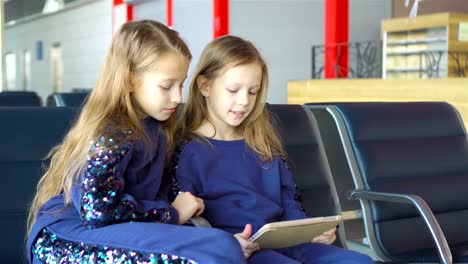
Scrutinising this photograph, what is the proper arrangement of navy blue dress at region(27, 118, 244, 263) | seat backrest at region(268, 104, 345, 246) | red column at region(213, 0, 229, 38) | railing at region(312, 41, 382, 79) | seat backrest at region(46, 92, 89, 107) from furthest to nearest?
red column at region(213, 0, 229, 38) < railing at region(312, 41, 382, 79) < seat backrest at region(46, 92, 89, 107) < seat backrest at region(268, 104, 345, 246) < navy blue dress at region(27, 118, 244, 263)

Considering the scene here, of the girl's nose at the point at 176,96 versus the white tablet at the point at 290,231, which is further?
the girl's nose at the point at 176,96

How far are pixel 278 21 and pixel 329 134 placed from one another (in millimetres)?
10597

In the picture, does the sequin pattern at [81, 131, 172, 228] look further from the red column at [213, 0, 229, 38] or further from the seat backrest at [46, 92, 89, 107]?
the red column at [213, 0, 229, 38]

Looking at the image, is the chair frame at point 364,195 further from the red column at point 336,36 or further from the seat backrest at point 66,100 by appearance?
the red column at point 336,36

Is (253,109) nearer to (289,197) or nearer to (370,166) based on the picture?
(289,197)

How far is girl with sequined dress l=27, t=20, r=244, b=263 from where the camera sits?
1.41 metres

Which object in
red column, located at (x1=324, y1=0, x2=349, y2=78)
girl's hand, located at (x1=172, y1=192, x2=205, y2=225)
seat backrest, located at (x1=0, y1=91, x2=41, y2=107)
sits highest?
red column, located at (x1=324, y1=0, x2=349, y2=78)

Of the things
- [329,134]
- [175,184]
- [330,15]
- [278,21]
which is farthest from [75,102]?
[278,21]

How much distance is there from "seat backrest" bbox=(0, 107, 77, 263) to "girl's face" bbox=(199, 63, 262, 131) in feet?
1.54

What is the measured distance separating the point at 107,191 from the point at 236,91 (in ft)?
1.87

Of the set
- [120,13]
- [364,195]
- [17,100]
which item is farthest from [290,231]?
[120,13]

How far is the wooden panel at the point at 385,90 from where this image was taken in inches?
234

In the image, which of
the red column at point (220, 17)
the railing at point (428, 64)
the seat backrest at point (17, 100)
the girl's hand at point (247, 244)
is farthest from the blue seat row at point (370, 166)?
the red column at point (220, 17)

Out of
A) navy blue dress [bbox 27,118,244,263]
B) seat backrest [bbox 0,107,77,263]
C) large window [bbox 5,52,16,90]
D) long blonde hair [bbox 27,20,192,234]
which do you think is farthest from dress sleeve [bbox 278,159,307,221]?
large window [bbox 5,52,16,90]
